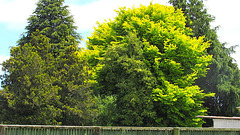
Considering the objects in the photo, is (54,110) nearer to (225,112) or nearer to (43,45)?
(43,45)

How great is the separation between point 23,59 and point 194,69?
15.9 metres

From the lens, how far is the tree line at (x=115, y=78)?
18.4m

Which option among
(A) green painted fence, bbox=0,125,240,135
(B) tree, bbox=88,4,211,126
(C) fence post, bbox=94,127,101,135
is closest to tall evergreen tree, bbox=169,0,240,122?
(B) tree, bbox=88,4,211,126

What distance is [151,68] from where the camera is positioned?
84.6 feet

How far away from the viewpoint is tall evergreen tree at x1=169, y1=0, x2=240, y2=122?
35688 mm

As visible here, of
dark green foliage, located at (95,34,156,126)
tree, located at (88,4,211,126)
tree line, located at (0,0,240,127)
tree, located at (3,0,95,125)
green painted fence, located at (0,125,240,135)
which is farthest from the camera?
tree, located at (88,4,211,126)

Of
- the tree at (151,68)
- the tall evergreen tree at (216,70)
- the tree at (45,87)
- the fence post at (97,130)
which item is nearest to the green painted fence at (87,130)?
the fence post at (97,130)

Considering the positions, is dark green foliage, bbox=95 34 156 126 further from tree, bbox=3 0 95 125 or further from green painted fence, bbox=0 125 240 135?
green painted fence, bbox=0 125 240 135

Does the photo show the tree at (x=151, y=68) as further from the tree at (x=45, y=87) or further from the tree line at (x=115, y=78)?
the tree at (x=45, y=87)

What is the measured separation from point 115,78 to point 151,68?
411 centimetres

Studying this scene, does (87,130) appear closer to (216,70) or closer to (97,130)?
(97,130)

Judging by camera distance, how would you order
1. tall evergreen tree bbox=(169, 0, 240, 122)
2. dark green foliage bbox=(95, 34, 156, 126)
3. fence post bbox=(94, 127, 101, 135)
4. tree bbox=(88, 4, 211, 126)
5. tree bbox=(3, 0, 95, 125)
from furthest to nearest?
1. tall evergreen tree bbox=(169, 0, 240, 122)
2. tree bbox=(88, 4, 211, 126)
3. dark green foliage bbox=(95, 34, 156, 126)
4. tree bbox=(3, 0, 95, 125)
5. fence post bbox=(94, 127, 101, 135)

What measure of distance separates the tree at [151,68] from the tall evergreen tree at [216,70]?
6415mm

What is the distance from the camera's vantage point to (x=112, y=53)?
2305cm
